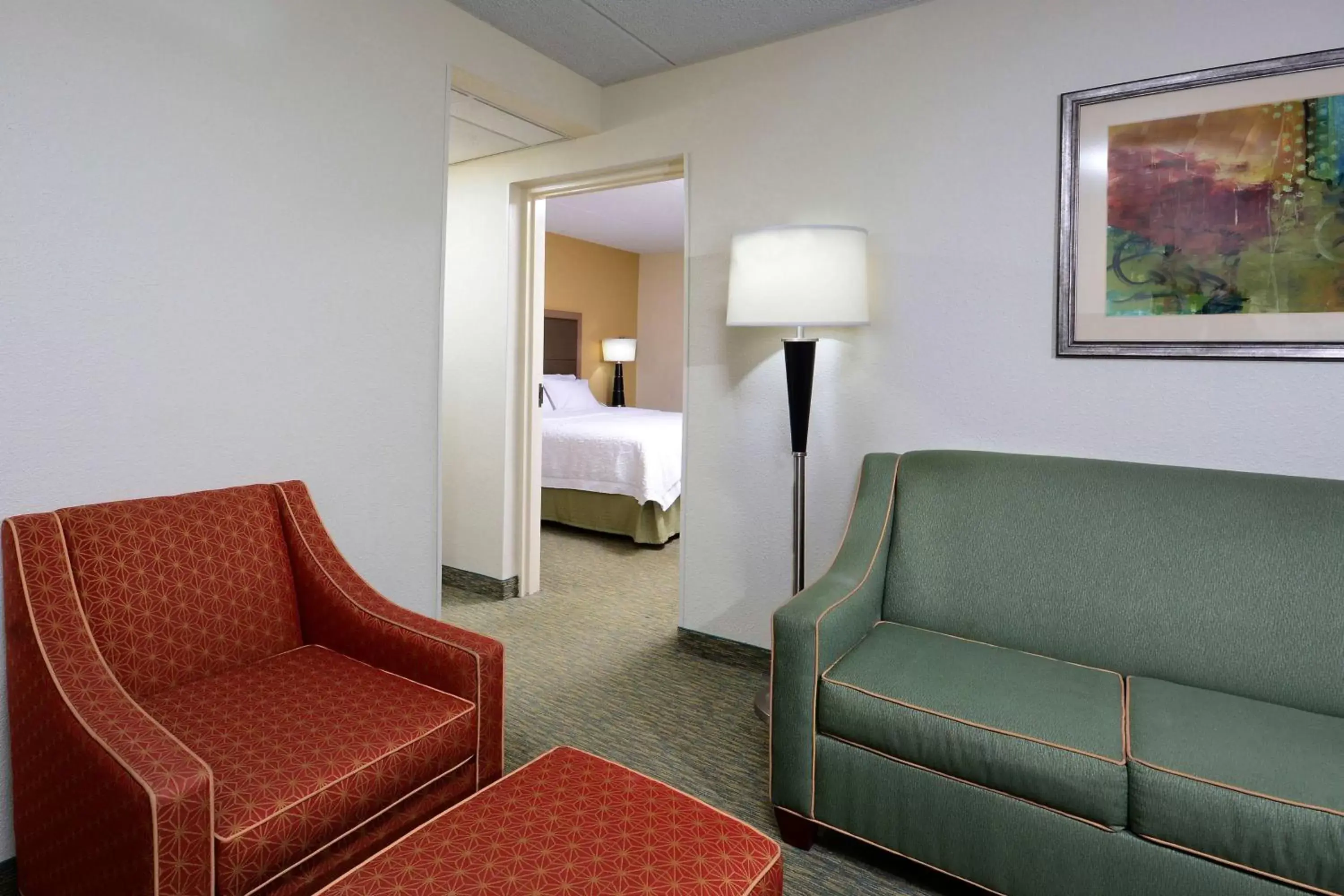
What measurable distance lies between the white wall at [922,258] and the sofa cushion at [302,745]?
60.2 inches

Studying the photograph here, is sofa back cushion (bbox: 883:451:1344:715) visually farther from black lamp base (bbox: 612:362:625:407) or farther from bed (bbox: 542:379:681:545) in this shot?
black lamp base (bbox: 612:362:625:407)

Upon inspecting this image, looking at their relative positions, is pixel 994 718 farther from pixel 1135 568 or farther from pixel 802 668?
pixel 1135 568

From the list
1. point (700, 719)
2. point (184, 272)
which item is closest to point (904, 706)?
point (700, 719)

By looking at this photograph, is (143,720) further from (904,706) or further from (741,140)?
(741,140)

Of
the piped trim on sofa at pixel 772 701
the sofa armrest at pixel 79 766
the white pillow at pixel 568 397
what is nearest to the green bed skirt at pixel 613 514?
the white pillow at pixel 568 397

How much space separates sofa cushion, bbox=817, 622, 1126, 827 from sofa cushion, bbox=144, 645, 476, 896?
90cm

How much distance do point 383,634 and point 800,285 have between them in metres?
1.52

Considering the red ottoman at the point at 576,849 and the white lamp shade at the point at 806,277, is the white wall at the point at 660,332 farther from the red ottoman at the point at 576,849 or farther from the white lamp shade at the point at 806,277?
the red ottoman at the point at 576,849

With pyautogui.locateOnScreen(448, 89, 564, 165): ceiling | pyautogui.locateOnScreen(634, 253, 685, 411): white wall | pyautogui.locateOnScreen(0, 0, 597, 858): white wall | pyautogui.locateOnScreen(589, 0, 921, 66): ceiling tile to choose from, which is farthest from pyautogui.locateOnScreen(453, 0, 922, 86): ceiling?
pyautogui.locateOnScreen(634, 253, 685, 411): white wall

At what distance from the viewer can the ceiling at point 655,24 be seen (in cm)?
248

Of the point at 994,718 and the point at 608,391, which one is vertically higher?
the point at 608,391

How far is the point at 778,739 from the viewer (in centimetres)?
179

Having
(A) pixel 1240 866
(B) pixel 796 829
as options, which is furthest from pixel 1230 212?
(B) pixel 796 829

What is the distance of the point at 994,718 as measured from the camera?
1.57 metres
